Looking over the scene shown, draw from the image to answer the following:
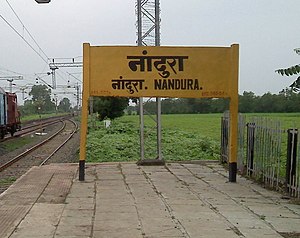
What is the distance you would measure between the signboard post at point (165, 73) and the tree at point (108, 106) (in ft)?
103

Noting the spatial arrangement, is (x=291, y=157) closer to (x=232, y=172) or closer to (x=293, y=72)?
(x=232, y=172)

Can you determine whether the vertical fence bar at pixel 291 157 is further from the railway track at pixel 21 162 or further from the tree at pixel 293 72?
the railway track at pixel 21 162

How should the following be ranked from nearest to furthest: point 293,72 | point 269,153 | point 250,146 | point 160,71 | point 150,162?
Result: point 293,72 < point 269,153 < point 160,71 < point 250,146 < point 150,162

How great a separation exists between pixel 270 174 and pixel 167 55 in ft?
12.7

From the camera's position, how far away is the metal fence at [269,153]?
10258 mm

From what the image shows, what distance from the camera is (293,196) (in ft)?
33.4

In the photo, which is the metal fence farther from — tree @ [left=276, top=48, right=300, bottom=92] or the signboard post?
tree @ [left=276, top=48, right=300, bottom=92]

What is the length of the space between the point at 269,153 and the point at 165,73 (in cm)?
324

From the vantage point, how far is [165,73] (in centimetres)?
1267

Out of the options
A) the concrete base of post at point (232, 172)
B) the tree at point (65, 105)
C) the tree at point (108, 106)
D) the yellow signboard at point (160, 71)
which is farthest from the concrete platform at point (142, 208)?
the tree at point (65, 105)

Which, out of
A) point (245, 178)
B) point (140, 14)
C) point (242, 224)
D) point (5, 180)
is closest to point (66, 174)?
point (5, 180)

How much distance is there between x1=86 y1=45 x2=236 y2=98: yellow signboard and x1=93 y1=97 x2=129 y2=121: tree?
3128 centimetres

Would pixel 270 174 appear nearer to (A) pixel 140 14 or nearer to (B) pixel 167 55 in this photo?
(B) pixel 167 55

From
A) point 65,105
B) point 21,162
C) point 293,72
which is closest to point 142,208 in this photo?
point 293,72
